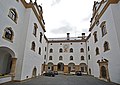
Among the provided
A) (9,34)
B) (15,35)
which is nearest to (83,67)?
(15,35)

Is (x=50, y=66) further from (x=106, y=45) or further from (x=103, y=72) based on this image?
(x=106, y=45)

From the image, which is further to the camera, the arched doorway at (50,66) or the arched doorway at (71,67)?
the arched doorway at (50,66)

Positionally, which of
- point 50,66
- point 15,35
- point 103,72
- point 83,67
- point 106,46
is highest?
point 15,35

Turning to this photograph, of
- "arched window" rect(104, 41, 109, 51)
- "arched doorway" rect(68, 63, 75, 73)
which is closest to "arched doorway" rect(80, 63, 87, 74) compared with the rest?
"arched doorway" rect(68, 63, 75, 73)

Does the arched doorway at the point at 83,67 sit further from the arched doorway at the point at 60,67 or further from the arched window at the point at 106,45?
the arched window at the point at 106,45

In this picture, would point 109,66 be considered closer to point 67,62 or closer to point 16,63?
point 16,63

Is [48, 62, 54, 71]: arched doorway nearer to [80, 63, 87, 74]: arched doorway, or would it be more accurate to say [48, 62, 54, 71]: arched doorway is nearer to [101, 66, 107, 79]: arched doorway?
[80, 63, 87, 74]: arched doorway

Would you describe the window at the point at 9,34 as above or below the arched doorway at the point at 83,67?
above

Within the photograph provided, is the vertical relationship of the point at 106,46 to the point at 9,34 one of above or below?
below

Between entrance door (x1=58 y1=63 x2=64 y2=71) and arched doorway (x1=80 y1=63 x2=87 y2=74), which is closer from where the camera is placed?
arched doorway (x1=80 y1=63 x2=87 y2=74)

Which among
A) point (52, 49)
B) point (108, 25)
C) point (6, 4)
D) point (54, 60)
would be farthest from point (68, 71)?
point (6, 4)

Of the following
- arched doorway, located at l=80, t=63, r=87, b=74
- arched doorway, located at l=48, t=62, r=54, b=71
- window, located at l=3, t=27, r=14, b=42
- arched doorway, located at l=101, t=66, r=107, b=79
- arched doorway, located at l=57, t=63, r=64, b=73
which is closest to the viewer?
window, located at l=3, t=27, r=14, b=42

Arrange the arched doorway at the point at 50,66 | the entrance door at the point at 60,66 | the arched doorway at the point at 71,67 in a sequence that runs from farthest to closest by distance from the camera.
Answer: the entrance door at the point at 60,66 → the arched doorway at the point at 50,66 → the arched doorway at the point at 71,67

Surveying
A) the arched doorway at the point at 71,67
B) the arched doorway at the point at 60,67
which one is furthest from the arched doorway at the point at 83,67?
the arched doorway at the point at 60,67
